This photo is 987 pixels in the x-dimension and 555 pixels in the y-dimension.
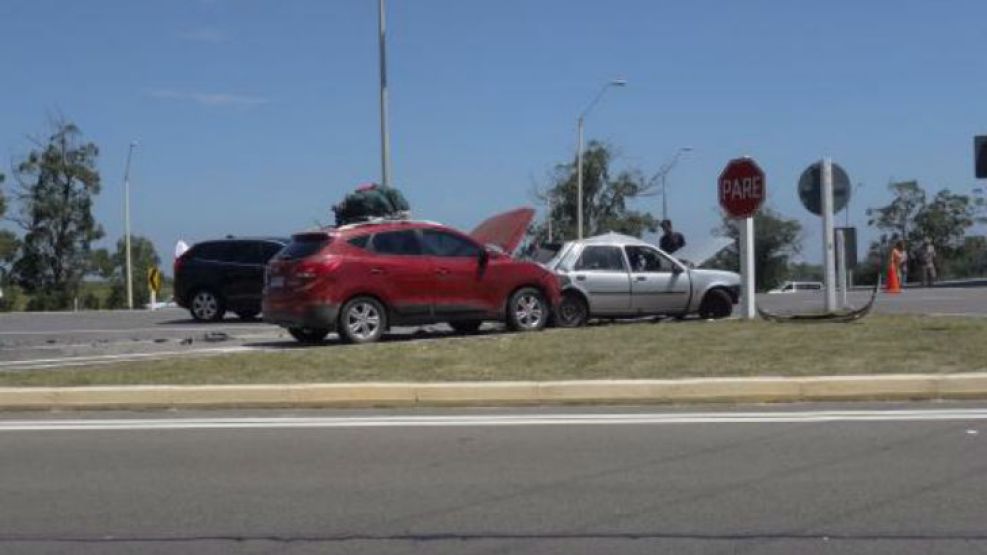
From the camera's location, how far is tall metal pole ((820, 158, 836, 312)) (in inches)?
671

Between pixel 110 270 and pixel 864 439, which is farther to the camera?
pixel 110 270

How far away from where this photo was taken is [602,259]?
17734 mm

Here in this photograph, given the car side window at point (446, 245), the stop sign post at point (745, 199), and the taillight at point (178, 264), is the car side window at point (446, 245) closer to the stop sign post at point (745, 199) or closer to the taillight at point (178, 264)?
the stop sign post at point (745, 199)

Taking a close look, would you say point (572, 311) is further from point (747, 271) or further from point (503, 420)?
point (503, 420)

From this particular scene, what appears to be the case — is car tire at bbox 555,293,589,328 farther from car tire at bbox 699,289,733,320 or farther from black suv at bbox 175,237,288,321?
black suv at bbox 175,237,288,321

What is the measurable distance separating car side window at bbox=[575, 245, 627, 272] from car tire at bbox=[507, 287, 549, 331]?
1.40 meters

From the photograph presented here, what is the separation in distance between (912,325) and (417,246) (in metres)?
6.61

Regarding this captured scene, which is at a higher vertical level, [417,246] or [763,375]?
[417,246]

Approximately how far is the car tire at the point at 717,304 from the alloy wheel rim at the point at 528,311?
10.6 feet

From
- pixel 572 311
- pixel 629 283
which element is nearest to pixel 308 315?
pixel 572 311

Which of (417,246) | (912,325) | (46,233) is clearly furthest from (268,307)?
(46,233)

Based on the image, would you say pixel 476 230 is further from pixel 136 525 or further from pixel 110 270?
pixel 110 270

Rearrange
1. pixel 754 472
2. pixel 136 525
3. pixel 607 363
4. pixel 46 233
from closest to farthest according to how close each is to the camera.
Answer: pixel 136 525, pixel 754 472, pixel 607 363, pixel 46 233

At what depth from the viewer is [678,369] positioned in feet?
39.2
